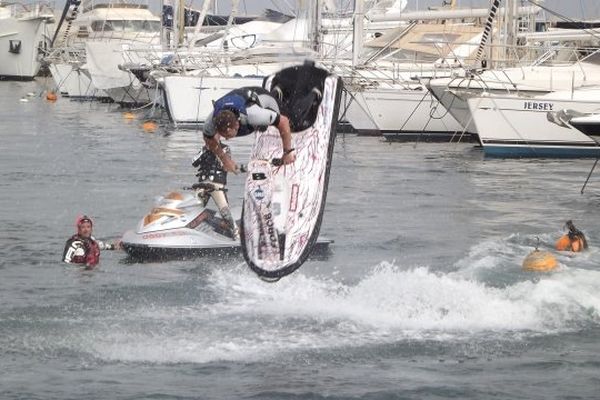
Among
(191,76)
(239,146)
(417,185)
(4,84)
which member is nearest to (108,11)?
(4,84)

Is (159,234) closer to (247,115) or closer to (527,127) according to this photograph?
(247,115)

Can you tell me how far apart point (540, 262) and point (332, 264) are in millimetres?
2497

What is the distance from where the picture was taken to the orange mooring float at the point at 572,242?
54.2ft

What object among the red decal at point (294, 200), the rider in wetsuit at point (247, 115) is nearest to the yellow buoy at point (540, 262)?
the red decal at point (294, 200)

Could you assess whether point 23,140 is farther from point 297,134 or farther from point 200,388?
point 200,388

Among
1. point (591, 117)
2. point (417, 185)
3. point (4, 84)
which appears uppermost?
point (591, 117)

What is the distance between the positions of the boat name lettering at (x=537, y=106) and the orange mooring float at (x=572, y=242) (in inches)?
447

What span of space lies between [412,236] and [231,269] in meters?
3.88

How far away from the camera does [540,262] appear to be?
1518cm

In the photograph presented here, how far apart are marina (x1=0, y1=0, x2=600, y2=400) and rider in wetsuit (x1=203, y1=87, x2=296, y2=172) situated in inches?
3.0

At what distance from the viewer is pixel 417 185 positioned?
24188 mm

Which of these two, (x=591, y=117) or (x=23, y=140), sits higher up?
(x=591, y=117)

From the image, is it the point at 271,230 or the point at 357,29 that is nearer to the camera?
the point at 271,230

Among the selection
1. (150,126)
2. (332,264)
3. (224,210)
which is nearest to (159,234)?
(224,210)
